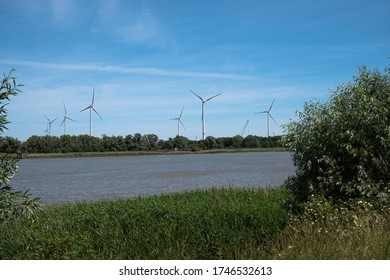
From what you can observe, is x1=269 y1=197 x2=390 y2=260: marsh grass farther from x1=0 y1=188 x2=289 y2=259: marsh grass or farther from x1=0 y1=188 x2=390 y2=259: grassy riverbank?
x1=0 y1=188 x2=289 y2=259: marsh grass

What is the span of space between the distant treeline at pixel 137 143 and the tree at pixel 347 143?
6561 cm

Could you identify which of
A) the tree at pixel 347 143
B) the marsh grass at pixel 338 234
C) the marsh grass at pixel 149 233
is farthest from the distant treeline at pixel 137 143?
the marsh grass at pixel 338 234

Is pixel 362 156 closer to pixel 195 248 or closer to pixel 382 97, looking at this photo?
pixel 382 97

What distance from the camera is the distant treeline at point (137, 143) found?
81256 millimetres

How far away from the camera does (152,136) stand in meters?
106

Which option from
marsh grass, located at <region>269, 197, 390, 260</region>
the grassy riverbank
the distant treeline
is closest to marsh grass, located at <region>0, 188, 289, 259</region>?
the grassy riverbank

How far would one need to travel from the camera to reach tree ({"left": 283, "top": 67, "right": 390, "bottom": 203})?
11672 millimetres

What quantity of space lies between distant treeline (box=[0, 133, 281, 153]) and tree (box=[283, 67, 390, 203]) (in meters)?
65.6

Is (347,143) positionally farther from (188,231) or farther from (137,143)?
(137,143)

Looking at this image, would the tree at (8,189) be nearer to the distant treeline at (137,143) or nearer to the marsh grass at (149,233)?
the marsh grass at (149,233)

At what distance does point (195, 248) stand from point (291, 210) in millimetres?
3240

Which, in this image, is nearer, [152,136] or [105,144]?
[105,144]
